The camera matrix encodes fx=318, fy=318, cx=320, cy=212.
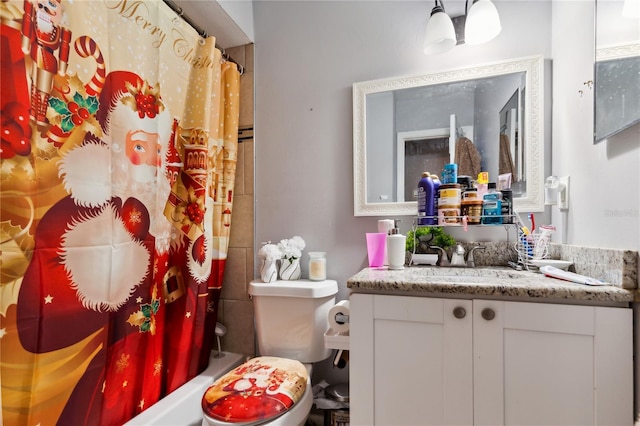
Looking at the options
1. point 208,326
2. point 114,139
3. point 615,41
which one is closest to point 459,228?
point 615,41

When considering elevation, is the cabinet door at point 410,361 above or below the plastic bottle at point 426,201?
below

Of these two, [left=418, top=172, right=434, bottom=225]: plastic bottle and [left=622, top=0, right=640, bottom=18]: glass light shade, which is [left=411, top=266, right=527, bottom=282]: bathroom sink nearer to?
[left=418, top=172, right=434, bottom=225]: plastic bottle

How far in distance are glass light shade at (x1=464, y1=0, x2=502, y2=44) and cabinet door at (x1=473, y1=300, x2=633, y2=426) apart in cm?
107

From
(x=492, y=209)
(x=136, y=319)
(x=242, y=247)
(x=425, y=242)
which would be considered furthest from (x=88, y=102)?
(x=492, y=209)

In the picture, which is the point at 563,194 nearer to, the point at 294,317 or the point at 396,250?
the point at 396,250

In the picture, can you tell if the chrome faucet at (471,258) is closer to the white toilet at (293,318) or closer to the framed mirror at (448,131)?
the framed mirror at (448,131)

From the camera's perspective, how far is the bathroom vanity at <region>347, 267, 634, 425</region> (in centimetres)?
80

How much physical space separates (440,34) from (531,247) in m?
0.93

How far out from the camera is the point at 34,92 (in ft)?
2.87

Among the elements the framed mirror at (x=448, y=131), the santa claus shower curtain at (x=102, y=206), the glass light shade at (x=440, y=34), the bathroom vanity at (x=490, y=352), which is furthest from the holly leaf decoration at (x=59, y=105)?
the glass light shade at (x=440, y=34)

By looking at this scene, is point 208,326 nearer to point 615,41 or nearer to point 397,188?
point 397,188

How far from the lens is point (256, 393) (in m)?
1.08

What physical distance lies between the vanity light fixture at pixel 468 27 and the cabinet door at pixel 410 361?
3.48 ft

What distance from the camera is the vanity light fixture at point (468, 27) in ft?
4.16
